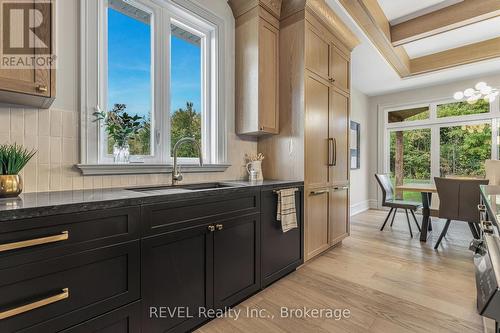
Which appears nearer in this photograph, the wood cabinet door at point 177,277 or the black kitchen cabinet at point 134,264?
the black kitchen cabinet at point 134,264

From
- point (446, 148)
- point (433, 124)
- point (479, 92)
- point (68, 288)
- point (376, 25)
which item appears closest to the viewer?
point (68, 288)

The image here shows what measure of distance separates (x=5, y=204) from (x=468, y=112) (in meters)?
6.42

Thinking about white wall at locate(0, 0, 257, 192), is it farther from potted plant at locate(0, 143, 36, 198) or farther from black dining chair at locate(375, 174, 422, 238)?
black dining chair at locate(375, 174, 422, 238)

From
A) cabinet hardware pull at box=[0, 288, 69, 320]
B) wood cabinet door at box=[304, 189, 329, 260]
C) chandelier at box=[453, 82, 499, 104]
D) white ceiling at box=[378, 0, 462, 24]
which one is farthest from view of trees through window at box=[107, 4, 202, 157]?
chandelier at box=[453, 82, 499, 104]

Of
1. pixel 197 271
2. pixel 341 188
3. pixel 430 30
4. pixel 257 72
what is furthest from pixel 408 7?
pixel 197 271

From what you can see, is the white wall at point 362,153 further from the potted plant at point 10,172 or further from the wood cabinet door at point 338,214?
the potted plant at point 10,172

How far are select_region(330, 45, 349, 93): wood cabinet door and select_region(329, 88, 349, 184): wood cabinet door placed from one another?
125 mm

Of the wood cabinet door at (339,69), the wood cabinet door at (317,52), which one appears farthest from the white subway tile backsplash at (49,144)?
the wood cabinet door at (339,69)

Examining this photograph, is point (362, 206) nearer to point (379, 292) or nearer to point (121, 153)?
point (379, 292)

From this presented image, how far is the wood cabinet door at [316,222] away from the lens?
8.44 ft

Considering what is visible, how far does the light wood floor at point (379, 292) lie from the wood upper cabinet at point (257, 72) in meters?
1.52

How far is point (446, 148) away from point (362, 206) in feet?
6.48

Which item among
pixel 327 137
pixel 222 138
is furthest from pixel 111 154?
pixel 327 137

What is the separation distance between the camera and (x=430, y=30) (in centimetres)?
320
